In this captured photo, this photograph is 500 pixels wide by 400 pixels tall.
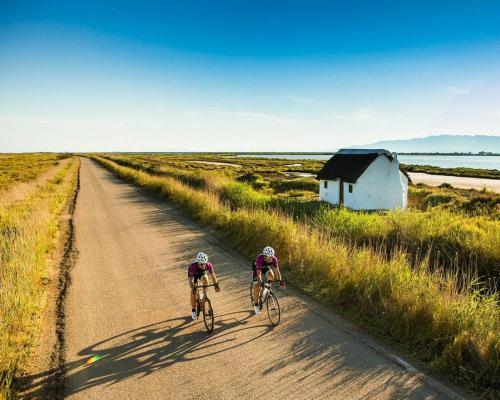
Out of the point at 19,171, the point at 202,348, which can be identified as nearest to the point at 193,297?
the point at 202,348

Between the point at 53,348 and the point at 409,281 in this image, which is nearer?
the point at 53,348

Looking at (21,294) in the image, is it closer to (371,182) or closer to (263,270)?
(263,270)

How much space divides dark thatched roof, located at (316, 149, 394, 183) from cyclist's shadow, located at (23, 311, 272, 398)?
21.8m

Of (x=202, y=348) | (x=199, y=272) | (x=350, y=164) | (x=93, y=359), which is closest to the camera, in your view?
(x=93, y=359)

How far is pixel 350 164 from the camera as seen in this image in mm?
28109

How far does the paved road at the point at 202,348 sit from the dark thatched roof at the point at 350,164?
744 inches

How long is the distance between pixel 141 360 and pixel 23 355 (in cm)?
194

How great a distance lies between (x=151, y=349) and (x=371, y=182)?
23856mm

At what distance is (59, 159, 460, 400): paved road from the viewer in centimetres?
489

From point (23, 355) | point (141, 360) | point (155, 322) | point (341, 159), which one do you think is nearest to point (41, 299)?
point (23, 355)

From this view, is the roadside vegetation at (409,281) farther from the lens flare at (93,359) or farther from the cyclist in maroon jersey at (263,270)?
the lens flare at (93,359)

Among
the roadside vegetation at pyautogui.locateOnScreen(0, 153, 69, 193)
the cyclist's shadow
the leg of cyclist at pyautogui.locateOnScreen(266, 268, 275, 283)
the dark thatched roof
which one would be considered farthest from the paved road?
the roadside vegetation at pyautogui.locateOnScreen(0, 153, 69, 193)

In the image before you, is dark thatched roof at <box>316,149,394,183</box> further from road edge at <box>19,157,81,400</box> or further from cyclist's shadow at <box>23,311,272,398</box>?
cyclist's shadow at <box>23,311,272,398</box>

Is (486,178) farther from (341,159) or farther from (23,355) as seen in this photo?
(23,355)
